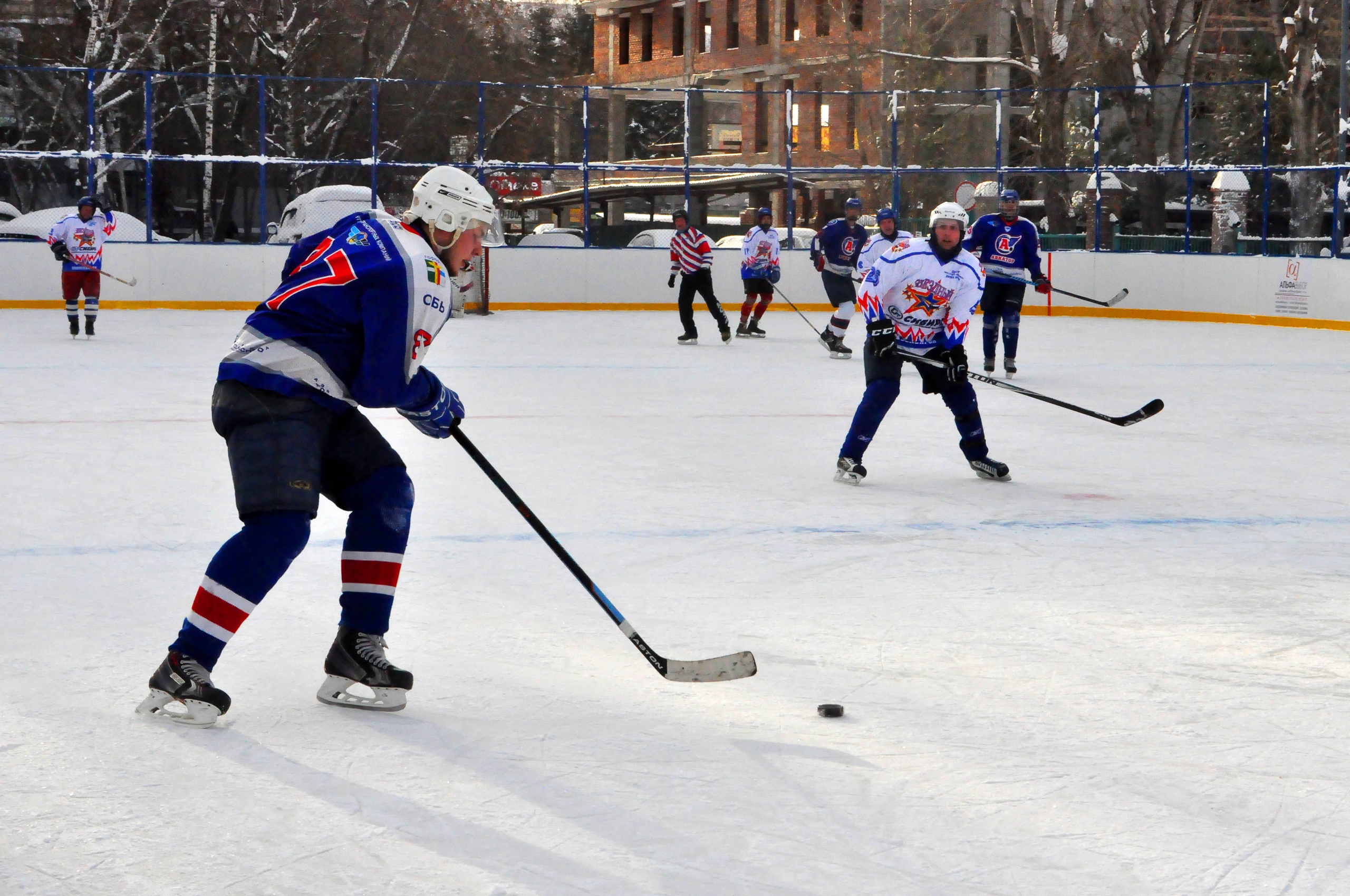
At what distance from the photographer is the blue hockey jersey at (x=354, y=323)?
2.94 metres

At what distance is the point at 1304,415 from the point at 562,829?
715cm

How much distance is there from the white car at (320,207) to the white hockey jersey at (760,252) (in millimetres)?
5331

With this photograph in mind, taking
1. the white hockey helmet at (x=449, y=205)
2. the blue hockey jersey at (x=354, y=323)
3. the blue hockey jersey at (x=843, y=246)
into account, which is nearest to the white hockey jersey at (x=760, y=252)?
the blue hockey jersey at (x=843, y=246)

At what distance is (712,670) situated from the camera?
336cm

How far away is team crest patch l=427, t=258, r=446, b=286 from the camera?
2.99 meters

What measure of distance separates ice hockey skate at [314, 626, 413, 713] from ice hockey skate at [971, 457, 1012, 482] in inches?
142

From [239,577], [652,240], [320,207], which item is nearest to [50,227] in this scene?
[320,207]

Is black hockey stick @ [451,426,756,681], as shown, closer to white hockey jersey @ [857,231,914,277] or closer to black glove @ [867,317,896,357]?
black glove @ [867,317,896,357]

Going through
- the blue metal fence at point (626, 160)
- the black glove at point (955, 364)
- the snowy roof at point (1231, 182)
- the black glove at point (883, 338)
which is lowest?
the black glove at point (955, 364)

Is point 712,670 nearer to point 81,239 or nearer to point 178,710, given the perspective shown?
point 178,710

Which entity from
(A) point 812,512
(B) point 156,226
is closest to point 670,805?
(A) point 812,512

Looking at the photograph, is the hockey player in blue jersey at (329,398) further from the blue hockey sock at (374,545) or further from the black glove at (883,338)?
the black glove at (883,338)

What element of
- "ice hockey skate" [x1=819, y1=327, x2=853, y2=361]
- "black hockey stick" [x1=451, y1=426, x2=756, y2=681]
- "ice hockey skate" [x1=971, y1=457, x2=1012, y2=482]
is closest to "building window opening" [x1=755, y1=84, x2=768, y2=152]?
"ice hockey skate" [x1=819, y1=327, x2=853, y2=361]

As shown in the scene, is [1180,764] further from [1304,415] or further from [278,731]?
[1304,415]
